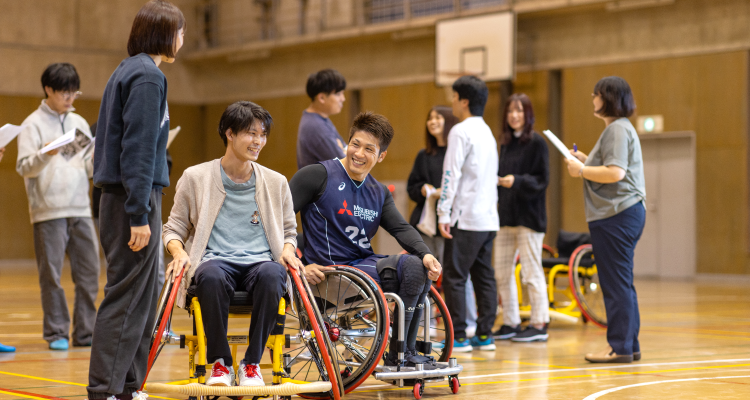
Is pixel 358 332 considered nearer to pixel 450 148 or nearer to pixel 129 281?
pixel 129 281

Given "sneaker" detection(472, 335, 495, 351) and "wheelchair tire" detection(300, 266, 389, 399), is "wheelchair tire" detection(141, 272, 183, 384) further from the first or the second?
"sneaker" detection(472, 335, 495, 351)

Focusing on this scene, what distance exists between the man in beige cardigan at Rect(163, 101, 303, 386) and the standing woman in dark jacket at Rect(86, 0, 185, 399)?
0.13 metres

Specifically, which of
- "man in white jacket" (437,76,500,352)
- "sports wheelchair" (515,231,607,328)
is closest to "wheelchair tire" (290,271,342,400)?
"man in white jacket" (437,76,500,352)

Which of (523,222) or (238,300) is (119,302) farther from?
(523,222)

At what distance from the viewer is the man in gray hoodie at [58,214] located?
14.9ft

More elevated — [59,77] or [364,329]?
[59,77]

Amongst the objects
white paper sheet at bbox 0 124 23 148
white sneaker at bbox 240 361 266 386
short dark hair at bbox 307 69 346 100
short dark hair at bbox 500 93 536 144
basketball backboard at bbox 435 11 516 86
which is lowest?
white sneaker at bbox 240 361 266 386

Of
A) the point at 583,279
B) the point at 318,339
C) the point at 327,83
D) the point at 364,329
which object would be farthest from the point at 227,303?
the point at 583,279

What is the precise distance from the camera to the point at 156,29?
110 inches

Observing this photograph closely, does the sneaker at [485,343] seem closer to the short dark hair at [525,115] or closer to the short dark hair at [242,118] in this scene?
the short dark hair at [525,115]

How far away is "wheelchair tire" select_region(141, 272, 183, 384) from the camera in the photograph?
264 centimetres

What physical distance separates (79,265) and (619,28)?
9313 millimetres

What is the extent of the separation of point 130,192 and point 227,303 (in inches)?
18.5

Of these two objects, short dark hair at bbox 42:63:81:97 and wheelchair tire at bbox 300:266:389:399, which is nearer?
wheelchair tire at bbox 300:266:389:399
